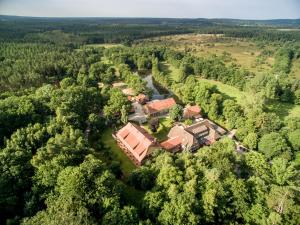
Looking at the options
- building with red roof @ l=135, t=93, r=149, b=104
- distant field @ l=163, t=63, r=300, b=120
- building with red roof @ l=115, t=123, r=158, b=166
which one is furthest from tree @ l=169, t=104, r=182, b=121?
Result: distant field @ l=163, t=63, r=300, b=120

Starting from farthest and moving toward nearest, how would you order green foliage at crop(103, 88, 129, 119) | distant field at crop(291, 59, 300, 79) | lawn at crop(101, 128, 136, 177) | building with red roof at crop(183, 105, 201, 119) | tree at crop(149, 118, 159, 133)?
1. distant field at crop(291, 59, 300, 79)
2. building with red roof at crop(183, 105, 201, 119)
3. green foliage at crop(103, 88, 129, 119)
4. tree at crop(149, 118, 159, 133)
5. lawn at crop(101, 128, 136, 177)

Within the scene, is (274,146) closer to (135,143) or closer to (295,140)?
(295,140)

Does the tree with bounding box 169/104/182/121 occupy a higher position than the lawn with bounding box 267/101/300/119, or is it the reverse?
the tree with bounding box 169/104/182/121

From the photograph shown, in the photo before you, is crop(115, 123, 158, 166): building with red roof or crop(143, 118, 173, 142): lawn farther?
crop(143, 118, 173, 142): lawn

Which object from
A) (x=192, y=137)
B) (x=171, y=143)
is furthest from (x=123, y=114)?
(x=192, y=137)

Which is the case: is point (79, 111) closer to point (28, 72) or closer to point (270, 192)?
point (28, 72)

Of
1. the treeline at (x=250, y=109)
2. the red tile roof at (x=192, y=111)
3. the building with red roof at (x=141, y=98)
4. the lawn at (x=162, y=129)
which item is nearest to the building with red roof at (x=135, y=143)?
the lawn at (x=162, y=129)

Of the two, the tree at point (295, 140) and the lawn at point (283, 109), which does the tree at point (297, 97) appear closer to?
the lawn at point (283, 109)

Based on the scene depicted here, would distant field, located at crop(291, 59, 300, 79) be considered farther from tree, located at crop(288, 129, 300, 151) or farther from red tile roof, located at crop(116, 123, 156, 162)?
red tile roof, located at crop(116, 123, 156, 162)

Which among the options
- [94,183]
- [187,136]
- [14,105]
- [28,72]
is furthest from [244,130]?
[28,72]
